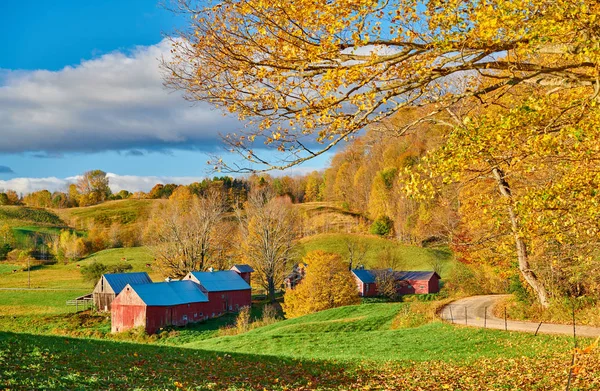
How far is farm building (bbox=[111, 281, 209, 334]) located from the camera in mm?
44656

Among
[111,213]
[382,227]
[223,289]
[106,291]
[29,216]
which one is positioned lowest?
[223,289]

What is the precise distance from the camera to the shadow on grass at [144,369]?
10.8m

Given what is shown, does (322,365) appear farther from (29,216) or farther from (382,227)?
(29,216)

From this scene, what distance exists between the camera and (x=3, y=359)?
39.6ft

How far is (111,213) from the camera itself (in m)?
135

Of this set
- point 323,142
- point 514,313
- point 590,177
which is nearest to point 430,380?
point 590,177

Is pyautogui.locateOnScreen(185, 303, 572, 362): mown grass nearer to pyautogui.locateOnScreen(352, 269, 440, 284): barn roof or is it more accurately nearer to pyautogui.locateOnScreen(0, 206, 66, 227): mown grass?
pyautogui.locateOnScreen(352, 269, 440, 284): barn roof

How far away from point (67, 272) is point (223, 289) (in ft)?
119

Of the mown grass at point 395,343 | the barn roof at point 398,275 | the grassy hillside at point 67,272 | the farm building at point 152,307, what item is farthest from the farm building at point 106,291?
the mown grass at point 395,343

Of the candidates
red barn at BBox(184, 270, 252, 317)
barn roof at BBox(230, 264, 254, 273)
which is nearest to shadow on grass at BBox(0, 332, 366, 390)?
red barn at BBox(184, 270, 252, 317)

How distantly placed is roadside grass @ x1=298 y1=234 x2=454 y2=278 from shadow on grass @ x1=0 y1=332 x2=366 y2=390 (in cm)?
5380

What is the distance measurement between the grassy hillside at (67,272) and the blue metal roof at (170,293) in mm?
21139

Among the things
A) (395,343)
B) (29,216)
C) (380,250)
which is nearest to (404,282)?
(380,250)

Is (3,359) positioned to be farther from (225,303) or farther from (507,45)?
(225,303)
